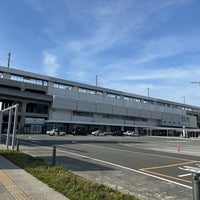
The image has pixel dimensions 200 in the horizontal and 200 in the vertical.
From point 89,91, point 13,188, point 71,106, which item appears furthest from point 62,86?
point 13,188

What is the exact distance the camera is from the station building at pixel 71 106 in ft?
228

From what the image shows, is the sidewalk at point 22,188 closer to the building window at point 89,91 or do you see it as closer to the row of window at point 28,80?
the row of window at point 28,80

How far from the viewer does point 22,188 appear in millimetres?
7234

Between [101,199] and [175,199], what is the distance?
2.15 metres

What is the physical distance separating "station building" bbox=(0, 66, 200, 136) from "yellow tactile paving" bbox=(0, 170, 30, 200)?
59517 mm

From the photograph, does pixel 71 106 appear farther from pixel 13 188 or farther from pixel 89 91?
pixel 13 188

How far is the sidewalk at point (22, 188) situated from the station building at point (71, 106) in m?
59.0

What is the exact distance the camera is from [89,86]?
88750 millimetres

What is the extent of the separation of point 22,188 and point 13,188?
255 mm

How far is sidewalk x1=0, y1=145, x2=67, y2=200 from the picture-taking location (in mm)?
6434

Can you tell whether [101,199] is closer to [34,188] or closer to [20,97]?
[34,188]

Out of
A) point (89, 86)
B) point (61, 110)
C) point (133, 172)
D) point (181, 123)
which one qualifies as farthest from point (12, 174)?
point (181, 123)

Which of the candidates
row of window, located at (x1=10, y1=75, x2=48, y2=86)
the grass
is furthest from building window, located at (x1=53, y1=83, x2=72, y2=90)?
the grass

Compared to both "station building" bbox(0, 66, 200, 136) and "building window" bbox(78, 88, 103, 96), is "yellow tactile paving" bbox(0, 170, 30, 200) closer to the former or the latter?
"station building" bbox(0, 66, 200, 136)
